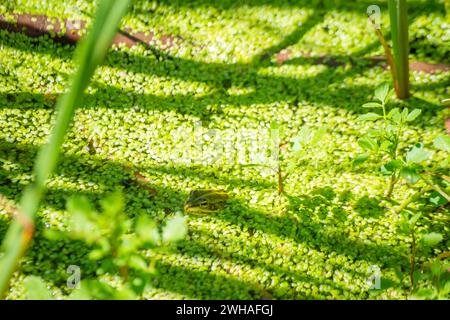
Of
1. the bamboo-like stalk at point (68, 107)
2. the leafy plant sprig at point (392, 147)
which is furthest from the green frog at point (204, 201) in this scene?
the bamboo-like stalk at point (68, 107)

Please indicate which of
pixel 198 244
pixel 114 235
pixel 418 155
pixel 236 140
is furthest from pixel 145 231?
pixel 236 140

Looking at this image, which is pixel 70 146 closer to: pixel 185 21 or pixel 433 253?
pixel 185 21

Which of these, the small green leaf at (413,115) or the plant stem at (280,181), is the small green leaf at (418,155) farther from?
the plant stem at (280,181)

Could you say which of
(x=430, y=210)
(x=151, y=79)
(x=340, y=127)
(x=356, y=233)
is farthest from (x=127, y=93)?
(x=430, y=210)

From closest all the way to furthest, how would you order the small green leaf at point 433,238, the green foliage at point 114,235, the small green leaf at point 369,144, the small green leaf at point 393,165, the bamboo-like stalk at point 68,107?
the bamboo-like stalk at point 68,107 → the green foliage at point 114,235 → the small green leaf at point 433,238 → the small green leaf at point 393,165 → the small green leaf at point 369,144

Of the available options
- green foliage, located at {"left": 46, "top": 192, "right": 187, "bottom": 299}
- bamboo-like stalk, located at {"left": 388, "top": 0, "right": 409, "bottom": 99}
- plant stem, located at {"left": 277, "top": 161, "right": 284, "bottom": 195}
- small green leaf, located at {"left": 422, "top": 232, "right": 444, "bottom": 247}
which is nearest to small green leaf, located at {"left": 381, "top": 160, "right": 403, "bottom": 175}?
small green leaf, located at {"left": 422, "top": 232, "right": 444, "bottom": 247}

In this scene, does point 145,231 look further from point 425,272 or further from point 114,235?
point 425,272
